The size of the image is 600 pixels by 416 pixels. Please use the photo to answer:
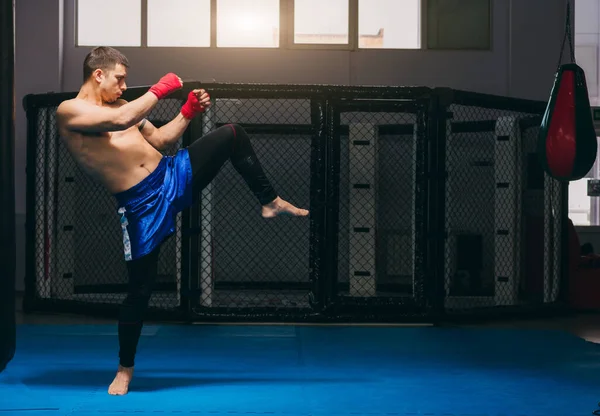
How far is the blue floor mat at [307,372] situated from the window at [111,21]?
4.45m

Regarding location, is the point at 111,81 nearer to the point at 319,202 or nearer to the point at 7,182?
the point at 7,182

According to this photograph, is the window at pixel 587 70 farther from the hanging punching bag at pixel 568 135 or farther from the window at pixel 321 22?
the hanging punching bag at pixel 568 135

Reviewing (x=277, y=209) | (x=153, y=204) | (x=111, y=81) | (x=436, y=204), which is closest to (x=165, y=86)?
(x=111, y=81)

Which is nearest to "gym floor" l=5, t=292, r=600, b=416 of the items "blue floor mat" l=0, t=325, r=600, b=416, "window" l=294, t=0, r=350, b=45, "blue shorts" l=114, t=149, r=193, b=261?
"blue floor mat" l=0, t=325, r=600, b=416

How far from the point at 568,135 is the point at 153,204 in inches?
108

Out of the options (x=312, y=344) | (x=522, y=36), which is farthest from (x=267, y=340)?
(x=522, y=36)

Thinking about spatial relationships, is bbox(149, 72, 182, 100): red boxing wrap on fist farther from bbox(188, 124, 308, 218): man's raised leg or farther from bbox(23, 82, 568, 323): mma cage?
bbox(23, 82, 568, 323): mma cage

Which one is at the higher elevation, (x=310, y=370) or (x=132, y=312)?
(x=132, y=312)

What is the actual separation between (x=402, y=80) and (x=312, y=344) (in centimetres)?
487

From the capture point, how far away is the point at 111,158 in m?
4.10

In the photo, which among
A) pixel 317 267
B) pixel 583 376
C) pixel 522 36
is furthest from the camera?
pixel 522 36

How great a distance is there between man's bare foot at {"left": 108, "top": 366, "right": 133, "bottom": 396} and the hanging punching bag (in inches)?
117

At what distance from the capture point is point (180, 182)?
4191 millimetres

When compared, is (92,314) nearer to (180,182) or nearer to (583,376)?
(180,182)
